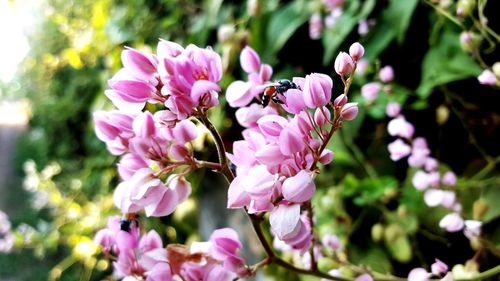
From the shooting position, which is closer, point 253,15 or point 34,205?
point 253,15

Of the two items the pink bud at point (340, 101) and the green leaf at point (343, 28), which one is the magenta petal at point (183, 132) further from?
the green leaf at point (343, 28)


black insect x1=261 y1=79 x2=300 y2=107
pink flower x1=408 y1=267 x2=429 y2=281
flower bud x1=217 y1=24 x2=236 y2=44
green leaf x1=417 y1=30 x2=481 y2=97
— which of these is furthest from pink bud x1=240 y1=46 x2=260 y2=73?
flower bud x1=217 y1=24 x2=236 y2=44

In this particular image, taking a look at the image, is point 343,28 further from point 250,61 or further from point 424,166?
point 250,61

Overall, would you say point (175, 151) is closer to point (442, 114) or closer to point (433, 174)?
point (433, 174)

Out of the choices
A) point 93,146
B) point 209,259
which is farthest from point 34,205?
point 209,259

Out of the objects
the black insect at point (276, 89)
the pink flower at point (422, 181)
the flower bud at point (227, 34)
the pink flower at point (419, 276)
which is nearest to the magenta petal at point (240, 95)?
the black insect at point (276, 89)

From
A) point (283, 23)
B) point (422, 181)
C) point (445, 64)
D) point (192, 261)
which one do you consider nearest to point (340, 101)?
point (192, 261)
